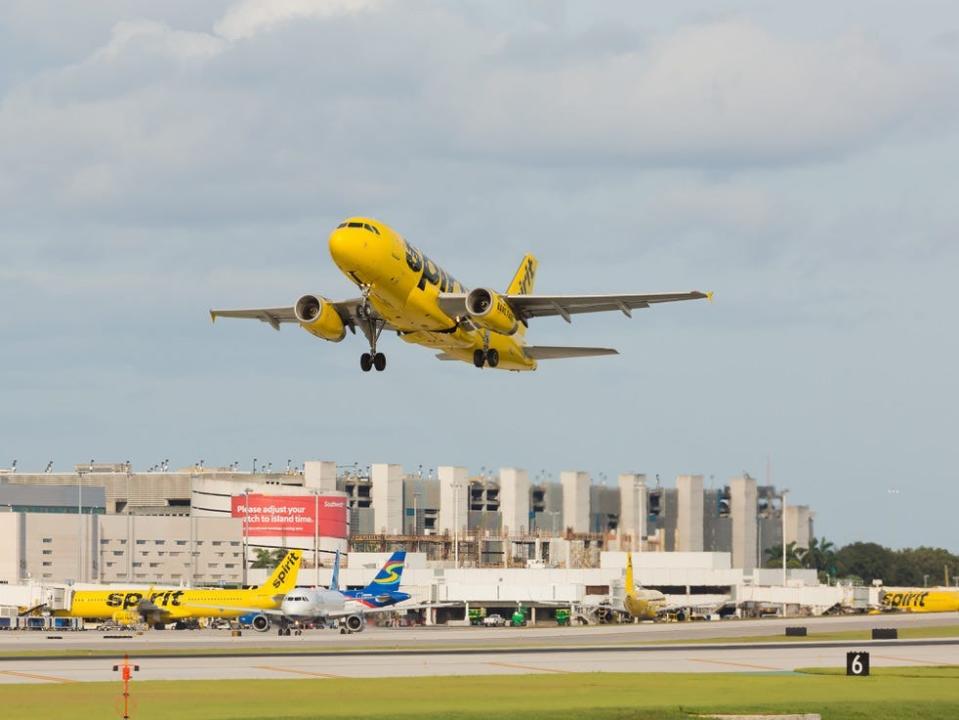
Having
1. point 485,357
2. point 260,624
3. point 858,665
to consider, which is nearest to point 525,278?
point 485,357

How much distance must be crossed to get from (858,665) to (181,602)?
79.9 meters

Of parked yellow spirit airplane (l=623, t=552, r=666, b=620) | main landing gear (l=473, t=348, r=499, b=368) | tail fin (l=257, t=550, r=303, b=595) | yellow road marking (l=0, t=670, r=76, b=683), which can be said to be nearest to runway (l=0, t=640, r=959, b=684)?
yellow road marking (l=0, t=670, r=76, b=683)

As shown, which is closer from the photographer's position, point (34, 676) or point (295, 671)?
point (34, 676)

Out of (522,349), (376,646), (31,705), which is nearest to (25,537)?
(376,646)

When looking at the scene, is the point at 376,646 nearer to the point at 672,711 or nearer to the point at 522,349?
the point at 522,349

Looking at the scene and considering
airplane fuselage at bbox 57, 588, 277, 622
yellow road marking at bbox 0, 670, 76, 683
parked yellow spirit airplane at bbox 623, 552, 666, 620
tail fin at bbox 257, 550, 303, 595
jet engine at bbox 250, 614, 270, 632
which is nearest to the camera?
yellow road marking at bbox 0, 670, 76, 683

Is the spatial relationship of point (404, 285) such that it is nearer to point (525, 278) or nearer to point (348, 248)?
point (348, 248)

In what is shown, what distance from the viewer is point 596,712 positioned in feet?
172

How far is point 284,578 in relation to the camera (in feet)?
452

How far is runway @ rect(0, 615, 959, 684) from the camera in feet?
237

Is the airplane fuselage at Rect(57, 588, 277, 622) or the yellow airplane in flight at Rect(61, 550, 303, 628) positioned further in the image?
the yellow airplane in flight at Rect(61, 550, 303, 628)

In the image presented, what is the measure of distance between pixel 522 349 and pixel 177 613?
68173 mm

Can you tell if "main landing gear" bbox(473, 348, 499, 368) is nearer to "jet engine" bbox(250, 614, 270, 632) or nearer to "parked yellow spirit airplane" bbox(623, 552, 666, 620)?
"jet engine" bbox(250, 614, 270, 632)

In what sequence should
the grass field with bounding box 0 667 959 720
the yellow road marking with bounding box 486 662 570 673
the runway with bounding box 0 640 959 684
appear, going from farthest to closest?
the yellow road marking with bounding box 486 662 570 673 < the runway with bounding box 0 640 959 684 < the grass field with bounding box 0 667 959 720
